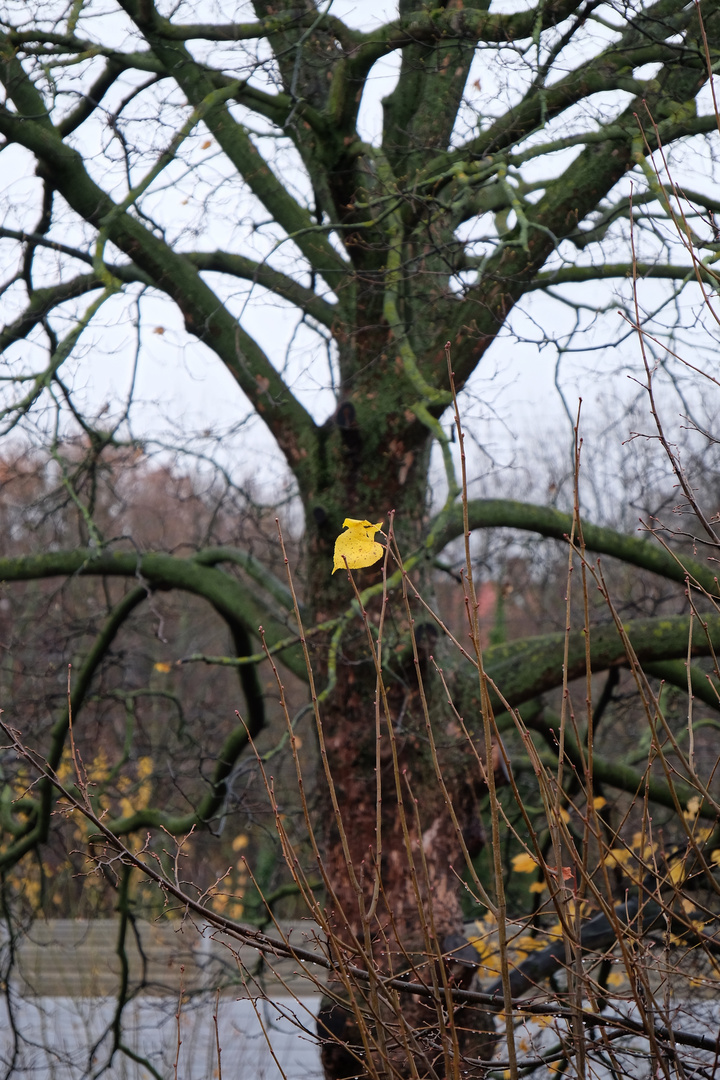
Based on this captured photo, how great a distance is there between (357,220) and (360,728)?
2.62 m

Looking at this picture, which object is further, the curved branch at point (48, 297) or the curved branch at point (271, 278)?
the curved branch at point (48, 297)

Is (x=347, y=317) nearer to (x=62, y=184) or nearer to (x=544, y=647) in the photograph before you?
(x=62, y=184)

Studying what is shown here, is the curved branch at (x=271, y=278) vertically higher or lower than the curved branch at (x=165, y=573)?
higher

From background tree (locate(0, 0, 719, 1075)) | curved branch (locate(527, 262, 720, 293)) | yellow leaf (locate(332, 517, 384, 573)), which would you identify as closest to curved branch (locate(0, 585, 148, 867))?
background tree (locate(0, 0, 719, 1075))

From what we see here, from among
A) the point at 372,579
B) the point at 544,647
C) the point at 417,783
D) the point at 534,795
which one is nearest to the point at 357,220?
the point at 372,579

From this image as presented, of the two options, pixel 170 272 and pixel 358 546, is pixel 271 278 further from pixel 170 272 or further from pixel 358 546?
pixel 358 546

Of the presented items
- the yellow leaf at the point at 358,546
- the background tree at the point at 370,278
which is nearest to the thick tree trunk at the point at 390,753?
the background tree at the point at 370,278

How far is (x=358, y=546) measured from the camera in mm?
1633

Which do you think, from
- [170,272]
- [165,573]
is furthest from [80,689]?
[170,272]

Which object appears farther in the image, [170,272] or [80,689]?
[80,689]

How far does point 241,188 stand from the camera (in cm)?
497

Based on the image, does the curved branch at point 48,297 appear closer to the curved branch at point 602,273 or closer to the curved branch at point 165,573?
the curved branch at point 165,573

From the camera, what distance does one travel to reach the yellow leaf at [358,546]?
161cm

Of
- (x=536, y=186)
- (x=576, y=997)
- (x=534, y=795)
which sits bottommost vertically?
(x=576, y=997)
